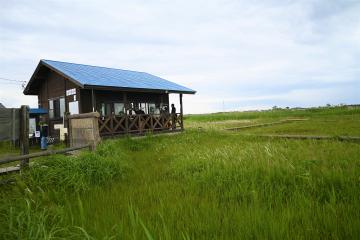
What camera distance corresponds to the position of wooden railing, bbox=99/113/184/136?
15.1 m

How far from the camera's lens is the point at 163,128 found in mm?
18203

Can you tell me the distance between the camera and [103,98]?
57.5ft

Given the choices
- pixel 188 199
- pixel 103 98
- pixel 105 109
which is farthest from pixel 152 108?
pixel 188 199

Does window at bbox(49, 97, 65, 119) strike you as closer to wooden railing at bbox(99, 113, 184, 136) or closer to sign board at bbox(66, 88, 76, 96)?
sign board at bbox(66, 88, 76, 96)

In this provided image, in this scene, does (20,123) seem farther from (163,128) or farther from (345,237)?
(163,128)

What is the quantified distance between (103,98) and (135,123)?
2.64 m

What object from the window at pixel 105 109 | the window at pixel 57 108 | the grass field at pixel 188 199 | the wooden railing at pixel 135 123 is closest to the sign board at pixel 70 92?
the window at pixel 57 108

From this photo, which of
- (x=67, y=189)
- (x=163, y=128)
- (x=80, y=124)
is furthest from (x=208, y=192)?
(x=163, y=128)

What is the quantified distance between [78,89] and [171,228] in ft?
48.4

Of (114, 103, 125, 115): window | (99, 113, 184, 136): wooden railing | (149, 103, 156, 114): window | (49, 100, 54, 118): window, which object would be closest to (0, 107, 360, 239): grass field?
(99, 113, 184, 136): wooden railing

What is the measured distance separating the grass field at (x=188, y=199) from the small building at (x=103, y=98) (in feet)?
29.8

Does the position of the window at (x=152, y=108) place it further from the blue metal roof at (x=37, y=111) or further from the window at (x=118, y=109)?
the blue metal roof at (x=37, y=111)

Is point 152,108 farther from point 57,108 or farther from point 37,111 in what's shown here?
point 37,111

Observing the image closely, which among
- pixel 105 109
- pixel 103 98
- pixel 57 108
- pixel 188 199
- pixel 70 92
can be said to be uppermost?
pixel 70 92
